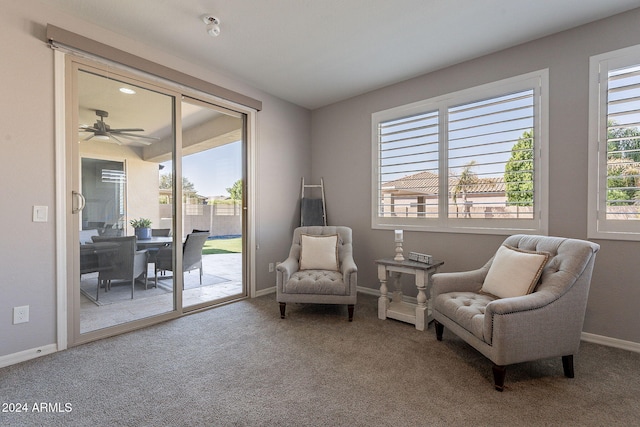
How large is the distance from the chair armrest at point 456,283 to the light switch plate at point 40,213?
3125 mm

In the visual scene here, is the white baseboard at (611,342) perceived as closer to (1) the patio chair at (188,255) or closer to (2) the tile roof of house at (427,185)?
(2) the tile roof of house at (427,185)

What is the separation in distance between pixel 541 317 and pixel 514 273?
396 millimetres

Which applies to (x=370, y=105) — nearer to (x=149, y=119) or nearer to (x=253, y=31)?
(x=253, y=31)

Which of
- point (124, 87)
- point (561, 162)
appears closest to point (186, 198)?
point (124, 87)

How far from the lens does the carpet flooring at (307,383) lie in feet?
5.14

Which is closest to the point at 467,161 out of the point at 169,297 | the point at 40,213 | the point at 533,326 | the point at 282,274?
the point at 533,326

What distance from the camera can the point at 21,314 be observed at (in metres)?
2.15

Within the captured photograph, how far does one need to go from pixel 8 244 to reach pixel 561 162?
4438 millimetres

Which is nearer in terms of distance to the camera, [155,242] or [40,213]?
[40,213]

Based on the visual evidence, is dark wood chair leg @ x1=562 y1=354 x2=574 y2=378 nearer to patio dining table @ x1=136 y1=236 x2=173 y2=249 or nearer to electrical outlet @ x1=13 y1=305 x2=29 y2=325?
patio dining table @ x1=136 y1=236 x2=173 y2=249

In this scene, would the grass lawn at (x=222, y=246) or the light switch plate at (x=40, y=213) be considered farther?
the grass lawn at (x=222, y=246)

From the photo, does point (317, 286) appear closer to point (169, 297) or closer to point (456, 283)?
point (456, 283)

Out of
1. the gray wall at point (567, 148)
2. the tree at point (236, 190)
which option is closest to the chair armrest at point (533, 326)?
Result: the gray wall at point (567, 148)

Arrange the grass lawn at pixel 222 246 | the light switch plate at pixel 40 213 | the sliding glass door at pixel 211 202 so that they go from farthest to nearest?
the grass lawn at pixel 222 246 → the sliding glass door at pixel 211 202 → the light switch plate at pixel 40 213
